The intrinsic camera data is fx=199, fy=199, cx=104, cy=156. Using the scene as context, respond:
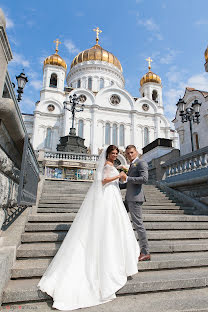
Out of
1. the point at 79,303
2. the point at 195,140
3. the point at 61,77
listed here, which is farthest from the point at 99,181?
the point at 61,77

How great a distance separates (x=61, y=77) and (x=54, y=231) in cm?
3695

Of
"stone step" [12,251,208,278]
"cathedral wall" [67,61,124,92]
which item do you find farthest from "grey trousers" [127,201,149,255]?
"cathedral wall" [67,61,124,92]

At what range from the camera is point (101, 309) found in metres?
2.10

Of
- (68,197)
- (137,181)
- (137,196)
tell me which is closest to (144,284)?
(137,196)

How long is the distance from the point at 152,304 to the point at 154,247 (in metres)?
1.31

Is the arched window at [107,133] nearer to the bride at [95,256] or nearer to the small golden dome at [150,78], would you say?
the small golden dome at [150,78]

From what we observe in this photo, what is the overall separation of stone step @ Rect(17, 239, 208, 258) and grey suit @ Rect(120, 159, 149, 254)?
2.01 ft

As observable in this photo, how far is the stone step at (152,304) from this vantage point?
211 cm

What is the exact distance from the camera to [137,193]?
10.6 ft

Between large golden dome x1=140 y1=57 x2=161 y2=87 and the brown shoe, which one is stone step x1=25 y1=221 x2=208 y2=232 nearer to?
the brown shoe

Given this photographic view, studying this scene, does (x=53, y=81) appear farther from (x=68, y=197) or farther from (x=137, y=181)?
(x=137, y=181)

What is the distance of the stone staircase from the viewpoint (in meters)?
2.44

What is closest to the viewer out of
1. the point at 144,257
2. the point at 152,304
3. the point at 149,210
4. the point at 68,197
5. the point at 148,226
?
the point at 152,304

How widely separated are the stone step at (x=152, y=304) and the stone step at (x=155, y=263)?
428 mm
